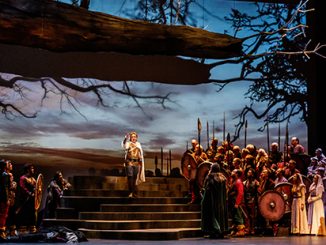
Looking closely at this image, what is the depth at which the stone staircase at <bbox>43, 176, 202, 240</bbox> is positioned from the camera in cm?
1132

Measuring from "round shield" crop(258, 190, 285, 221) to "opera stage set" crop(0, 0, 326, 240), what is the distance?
2 centimetres

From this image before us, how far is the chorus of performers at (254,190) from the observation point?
37.6ft

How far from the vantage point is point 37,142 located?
14.6m

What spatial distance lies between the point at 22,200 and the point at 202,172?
329 cm

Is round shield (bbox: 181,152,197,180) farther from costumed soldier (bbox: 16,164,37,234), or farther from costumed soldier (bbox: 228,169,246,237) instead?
costumed soldier (bbox: 16,164,37,234)

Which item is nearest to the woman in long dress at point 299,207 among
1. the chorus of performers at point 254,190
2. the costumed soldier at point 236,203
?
the chorus of performers at point 254,190

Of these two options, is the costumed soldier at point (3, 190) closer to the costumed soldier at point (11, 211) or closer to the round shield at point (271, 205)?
the costumed soldier at point (11, 211)

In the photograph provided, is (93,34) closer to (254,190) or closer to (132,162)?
(132,162)

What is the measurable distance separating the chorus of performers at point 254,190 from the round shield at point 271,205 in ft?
0.45

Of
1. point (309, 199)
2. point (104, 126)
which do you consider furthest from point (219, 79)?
point (309, 199)

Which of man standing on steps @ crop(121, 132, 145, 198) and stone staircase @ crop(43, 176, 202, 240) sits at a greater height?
man standing on steps @ crop(121, 132, 145, 198)

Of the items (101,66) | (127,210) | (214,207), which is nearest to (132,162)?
(127,210)

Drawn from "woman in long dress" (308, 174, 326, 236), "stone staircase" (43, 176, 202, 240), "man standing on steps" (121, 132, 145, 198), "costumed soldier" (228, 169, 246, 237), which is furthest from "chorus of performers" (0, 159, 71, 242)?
"woman in long dress" (308, 174, 326, 236)

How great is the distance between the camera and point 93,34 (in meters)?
12.8
